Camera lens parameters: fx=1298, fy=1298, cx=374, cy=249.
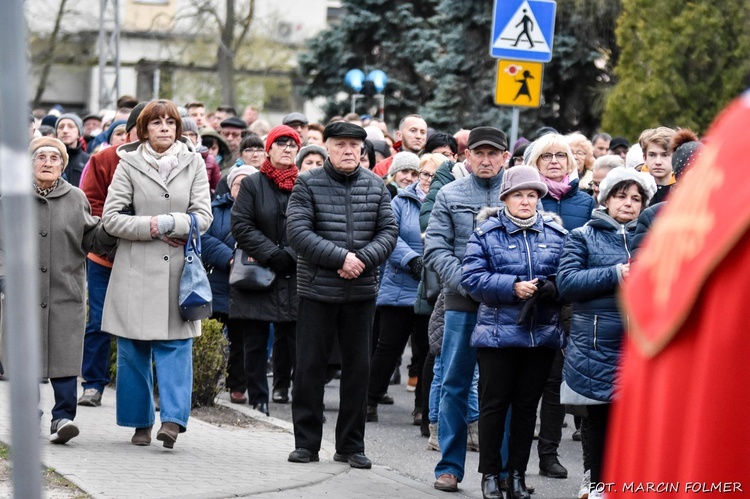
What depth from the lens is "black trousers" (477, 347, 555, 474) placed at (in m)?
7.18

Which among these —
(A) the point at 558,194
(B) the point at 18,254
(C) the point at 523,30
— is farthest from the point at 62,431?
(C) the point at 523,30

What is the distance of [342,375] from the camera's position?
821 cm

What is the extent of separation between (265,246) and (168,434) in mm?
2607

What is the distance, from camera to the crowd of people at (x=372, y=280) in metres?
7.04

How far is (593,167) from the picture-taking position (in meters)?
11.5

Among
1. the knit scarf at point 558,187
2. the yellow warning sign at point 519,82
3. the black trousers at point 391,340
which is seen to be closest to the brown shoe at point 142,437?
the black trousers at point 391,340

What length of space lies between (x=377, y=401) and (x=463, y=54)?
20.5 m

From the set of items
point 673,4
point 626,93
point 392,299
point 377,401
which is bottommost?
point 377,401

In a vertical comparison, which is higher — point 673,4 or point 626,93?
point 673,4

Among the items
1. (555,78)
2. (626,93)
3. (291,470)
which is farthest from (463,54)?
(291,470)

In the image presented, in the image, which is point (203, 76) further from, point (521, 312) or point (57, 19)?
point (521, 312)

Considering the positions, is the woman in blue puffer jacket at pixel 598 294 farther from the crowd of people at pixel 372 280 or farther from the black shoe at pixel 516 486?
the black shoe at pixel 516 486

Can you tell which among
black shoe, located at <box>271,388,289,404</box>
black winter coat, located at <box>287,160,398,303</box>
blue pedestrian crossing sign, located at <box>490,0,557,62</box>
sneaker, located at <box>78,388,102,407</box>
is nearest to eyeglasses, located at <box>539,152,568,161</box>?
black winter coat, located at <box>287,160,398,303</box>

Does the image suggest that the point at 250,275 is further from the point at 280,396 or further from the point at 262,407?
the point at 280,396
